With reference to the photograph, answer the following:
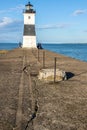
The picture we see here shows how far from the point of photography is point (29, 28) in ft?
158

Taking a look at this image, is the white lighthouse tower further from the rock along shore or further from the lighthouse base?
the rock along shore

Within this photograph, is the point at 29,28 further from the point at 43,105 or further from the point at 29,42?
the point at 43,105

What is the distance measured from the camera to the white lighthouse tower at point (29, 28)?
47.9 meters

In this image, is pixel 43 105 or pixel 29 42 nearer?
pixel 43 105

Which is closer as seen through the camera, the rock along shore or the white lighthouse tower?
the rock along shore

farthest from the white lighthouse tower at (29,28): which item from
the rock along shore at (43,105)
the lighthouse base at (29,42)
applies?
the rock along shore at (43,105)

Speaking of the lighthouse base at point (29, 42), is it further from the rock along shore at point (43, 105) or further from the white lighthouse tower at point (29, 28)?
the rock along shore at point (43, 105)

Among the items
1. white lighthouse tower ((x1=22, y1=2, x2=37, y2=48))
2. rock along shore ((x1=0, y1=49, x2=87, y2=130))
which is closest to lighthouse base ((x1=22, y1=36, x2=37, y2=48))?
white lighthouse tower ((x1=22, y1=2, x2=37, y2=48))

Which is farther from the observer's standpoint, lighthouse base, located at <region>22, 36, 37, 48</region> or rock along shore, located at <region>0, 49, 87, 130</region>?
lighthouse base, located at <region>22, 36, 37, 48</region>

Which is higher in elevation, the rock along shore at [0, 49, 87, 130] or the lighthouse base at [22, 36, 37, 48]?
the rock along shore at [0, 49, 87, 130]

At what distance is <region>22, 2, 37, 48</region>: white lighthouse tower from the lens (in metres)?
47.9

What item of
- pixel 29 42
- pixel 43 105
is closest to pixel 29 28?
pixel 29 42

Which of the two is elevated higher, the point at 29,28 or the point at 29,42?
the point at 29,28

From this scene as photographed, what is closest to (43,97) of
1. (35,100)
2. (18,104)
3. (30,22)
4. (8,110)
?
(35,100)
